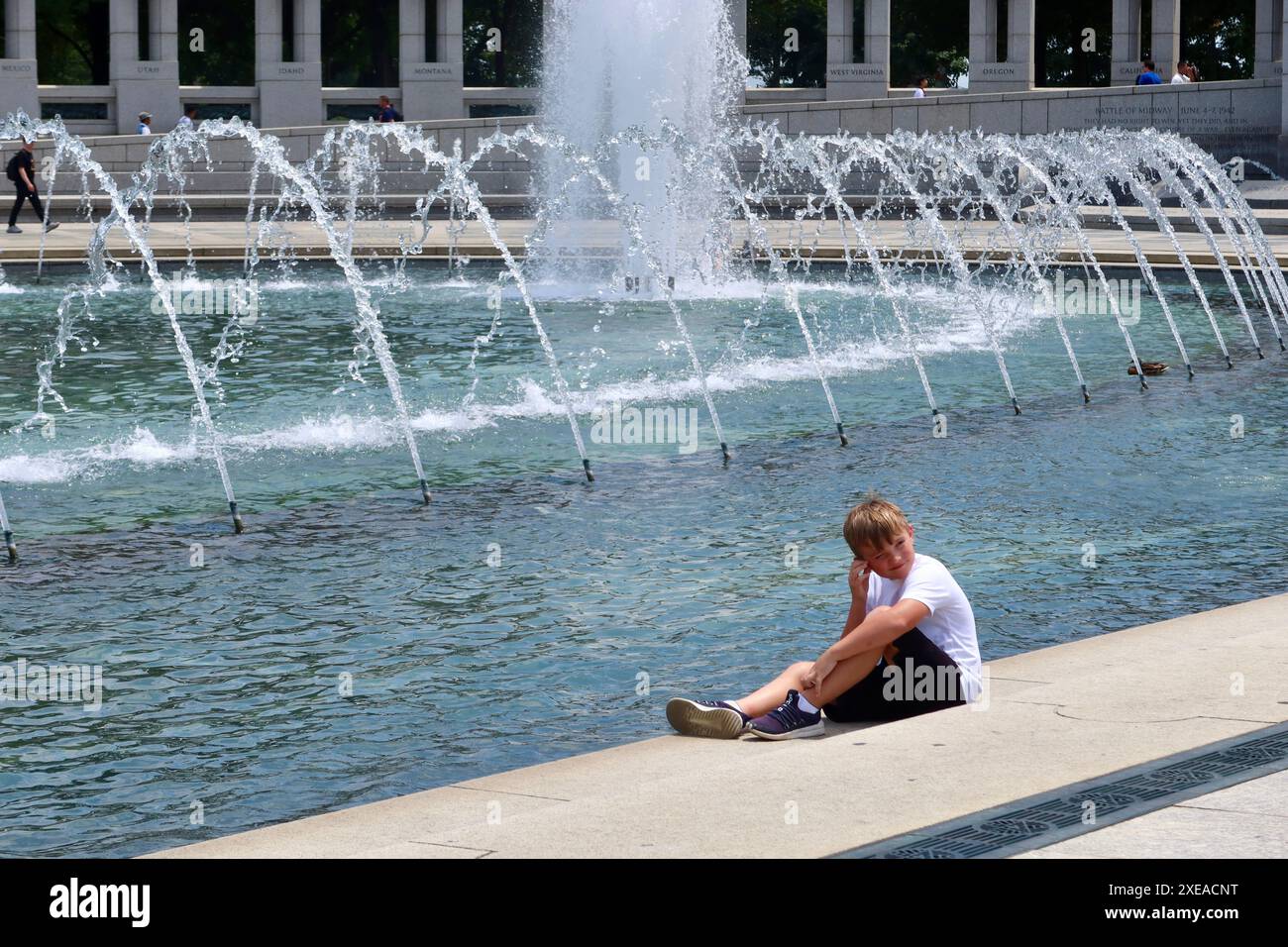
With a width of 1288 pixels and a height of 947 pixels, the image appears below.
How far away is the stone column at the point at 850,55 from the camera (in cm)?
4981

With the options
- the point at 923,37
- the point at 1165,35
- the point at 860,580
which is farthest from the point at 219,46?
the point at 860,580

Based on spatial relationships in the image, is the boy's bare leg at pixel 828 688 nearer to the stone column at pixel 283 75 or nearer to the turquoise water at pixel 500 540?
the turquoise water at pixel 500 540

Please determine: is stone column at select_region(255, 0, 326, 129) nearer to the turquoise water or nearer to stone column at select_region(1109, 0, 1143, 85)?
stone column at select_region(1109, 0, 1143, 85)

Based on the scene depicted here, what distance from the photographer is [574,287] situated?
1005 inches

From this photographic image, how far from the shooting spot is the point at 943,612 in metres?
7.28

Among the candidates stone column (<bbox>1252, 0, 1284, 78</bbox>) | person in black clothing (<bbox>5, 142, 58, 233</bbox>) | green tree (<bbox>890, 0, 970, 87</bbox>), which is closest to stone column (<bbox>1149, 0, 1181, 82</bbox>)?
stone column (<bbox>1252, 0, 1284, 78</bbox>)

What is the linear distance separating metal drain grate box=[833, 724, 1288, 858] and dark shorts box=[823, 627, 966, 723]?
1110 mm

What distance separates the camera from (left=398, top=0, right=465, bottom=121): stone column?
50000 mm

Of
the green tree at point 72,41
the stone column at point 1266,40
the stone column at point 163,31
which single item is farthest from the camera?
the green tree at point 72,41

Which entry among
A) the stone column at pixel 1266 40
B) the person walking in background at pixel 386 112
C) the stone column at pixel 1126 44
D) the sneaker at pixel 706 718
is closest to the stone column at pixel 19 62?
the person walking in background at pixel 386 112

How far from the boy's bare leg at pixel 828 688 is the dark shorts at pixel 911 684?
63 mm
